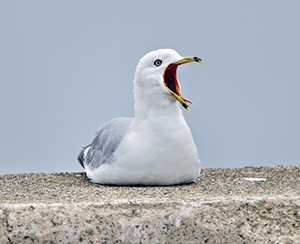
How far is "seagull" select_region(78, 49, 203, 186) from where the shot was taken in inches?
194

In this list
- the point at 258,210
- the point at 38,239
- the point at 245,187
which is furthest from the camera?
the point at 245,187

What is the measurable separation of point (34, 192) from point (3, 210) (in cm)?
77

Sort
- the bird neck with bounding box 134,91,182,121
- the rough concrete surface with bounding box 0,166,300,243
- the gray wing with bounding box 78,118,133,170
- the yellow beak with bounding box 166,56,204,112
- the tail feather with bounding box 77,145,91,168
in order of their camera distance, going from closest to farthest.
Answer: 1. the rough concrete surface with bounding box 0,166,300,243
2. the yellow beak with bounding box 166,56,204,112
3. the bird neck with bounding box 134,91,182,121
4. the gray wing with bounding box 78,118,133,170
5. the tail feather with bounding box 77,145,91,168

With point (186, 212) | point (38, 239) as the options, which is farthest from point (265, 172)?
point (38, 239)

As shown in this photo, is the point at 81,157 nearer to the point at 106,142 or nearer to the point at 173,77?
the point at 106,142

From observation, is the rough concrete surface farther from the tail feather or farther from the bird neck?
the tail feather

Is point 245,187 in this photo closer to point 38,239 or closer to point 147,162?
point 147,162

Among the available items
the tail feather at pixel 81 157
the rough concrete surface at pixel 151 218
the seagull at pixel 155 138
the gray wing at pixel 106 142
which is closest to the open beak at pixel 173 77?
the seagull at pixel 155 138

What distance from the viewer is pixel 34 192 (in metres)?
5.04

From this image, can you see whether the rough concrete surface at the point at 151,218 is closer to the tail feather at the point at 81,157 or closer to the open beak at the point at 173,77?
the open beak at the point at 173,77

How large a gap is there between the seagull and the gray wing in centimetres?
1

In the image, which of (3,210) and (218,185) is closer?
(3,210)

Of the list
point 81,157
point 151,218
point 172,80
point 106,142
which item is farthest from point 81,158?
point 151,218

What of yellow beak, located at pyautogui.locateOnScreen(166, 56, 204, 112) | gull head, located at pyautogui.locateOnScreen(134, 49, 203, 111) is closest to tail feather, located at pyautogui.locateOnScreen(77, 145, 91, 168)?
gull head, located at pyautogui.locateOnScreen(134, 49, 203, 111)
